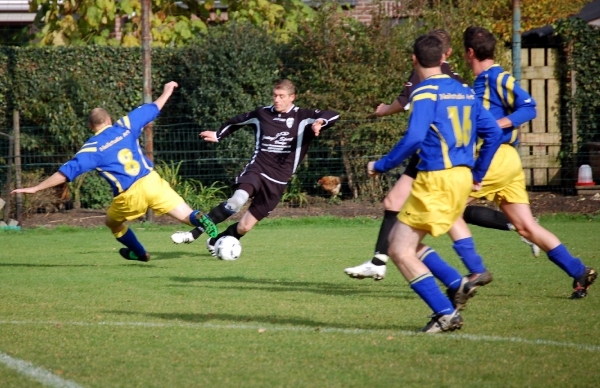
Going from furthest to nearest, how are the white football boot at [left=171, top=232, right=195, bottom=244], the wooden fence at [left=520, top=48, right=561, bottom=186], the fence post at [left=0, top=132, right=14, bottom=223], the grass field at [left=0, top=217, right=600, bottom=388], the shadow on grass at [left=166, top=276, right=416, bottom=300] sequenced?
the wooden fence at [left=520, top=48, right=561, bottom=186] < the fence post at [left=0, top=132, right=14, bottom=223] < the white football boot at [left=171, top=232, right=195, bottom=244] < the shadow on grass at [left=166, top=276, right=416, bottom=300] < the grass field at [left=0, top=217, right=600, bottom=388]

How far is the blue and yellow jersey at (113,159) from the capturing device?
9.00 m

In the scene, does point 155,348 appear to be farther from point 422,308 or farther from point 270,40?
point 270,40

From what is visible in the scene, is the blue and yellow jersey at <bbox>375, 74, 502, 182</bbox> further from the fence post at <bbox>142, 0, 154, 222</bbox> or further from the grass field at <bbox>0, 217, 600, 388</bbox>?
the fence post at <bbox>142, 0, 154, 222</bbox>

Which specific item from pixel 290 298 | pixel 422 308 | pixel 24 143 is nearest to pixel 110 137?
pixel 290 298

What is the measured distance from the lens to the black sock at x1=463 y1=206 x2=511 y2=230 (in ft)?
26.4

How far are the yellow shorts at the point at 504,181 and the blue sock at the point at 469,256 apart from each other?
581mm

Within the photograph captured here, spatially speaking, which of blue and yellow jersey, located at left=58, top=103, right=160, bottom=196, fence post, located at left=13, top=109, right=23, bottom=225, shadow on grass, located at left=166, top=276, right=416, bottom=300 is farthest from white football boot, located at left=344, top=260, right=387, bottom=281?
fence post, located at left=13, top=109, right=23, bottom=225

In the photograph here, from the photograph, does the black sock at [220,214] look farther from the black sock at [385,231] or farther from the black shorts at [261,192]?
the black sock at [385,231]

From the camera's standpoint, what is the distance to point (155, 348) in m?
5.46

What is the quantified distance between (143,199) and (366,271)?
306 centimetres

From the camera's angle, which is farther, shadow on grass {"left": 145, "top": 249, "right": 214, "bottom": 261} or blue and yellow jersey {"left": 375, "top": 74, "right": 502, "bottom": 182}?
shadow on grass {"left": 145, "top": 249, "right": 214, "bottom": 261}

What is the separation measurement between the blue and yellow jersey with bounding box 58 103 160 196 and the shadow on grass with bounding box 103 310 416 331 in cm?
254

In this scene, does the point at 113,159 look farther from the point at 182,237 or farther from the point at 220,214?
the point at 220,214

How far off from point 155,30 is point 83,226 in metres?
4.62
